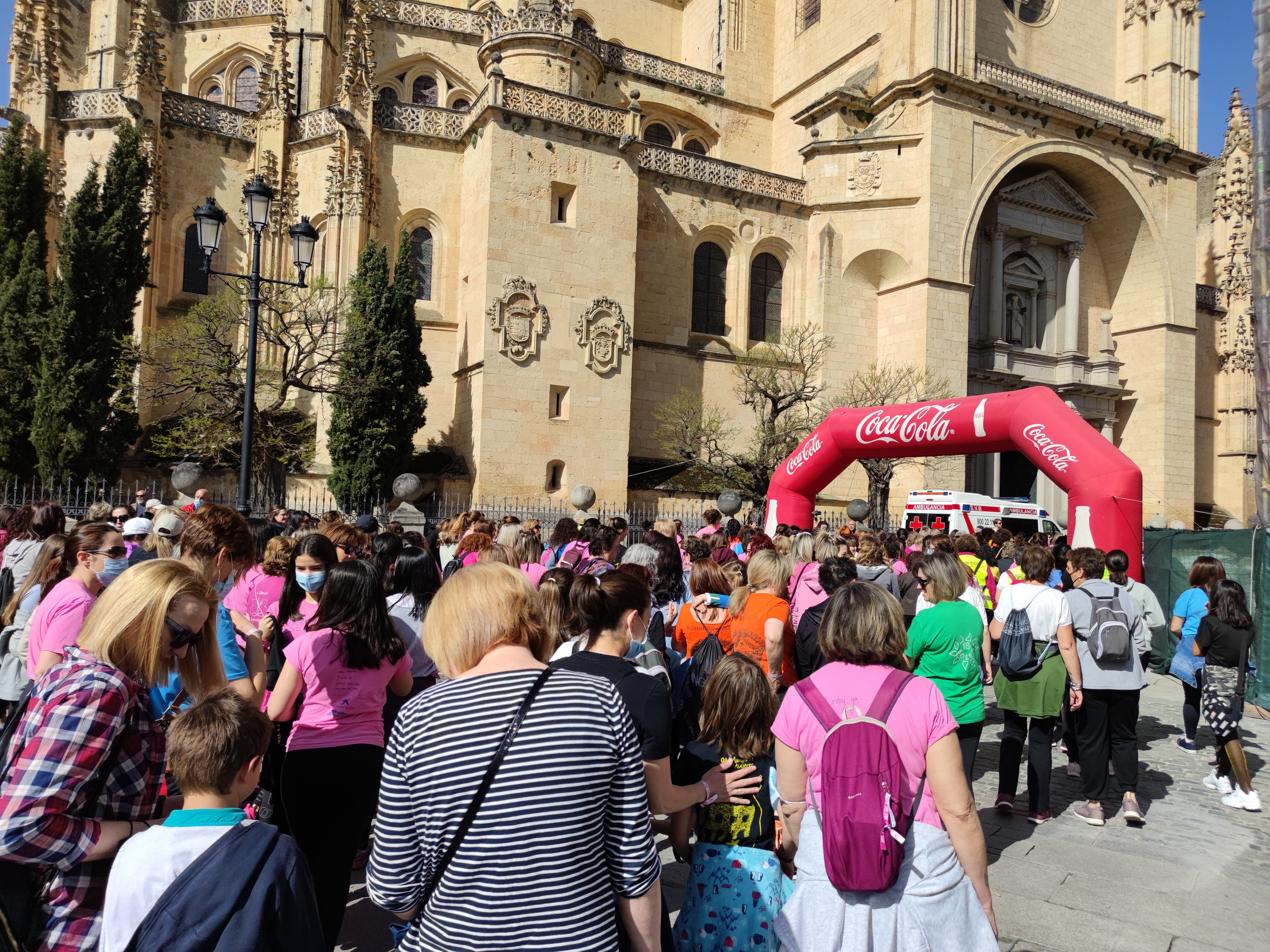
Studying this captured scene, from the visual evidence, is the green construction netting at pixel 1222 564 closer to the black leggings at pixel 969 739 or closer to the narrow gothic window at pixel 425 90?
the black leggings at pixel 969 739

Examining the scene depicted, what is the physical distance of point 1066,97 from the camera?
2677cm

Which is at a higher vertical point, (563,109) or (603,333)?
(563,109)

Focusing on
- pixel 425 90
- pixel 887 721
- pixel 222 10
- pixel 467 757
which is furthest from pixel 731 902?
pixel 222 10

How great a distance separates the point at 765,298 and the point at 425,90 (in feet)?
41.9

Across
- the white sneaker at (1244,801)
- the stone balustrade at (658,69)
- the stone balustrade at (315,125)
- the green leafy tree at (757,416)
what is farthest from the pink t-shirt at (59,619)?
the stone balustrade at (658,69)

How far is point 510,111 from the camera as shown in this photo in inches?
798

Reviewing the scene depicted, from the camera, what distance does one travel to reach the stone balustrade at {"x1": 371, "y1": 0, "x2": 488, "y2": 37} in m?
26.6

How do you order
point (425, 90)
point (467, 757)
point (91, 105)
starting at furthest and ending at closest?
point (425, 90) → point (91, 105) → point (467, 757)

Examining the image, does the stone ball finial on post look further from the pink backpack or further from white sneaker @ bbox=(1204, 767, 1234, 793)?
the pink backpack

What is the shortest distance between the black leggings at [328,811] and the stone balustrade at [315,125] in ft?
66.8

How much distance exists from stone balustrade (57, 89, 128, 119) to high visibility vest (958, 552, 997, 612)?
21226 mm

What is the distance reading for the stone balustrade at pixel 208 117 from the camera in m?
21.5

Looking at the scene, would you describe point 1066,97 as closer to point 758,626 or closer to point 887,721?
point 758,626

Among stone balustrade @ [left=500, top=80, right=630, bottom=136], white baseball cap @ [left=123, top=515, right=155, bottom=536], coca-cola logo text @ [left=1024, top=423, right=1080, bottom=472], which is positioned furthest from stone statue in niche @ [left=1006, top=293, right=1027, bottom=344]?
white baseball cap @ [left=123, top=515, right=155, bottom=536]
